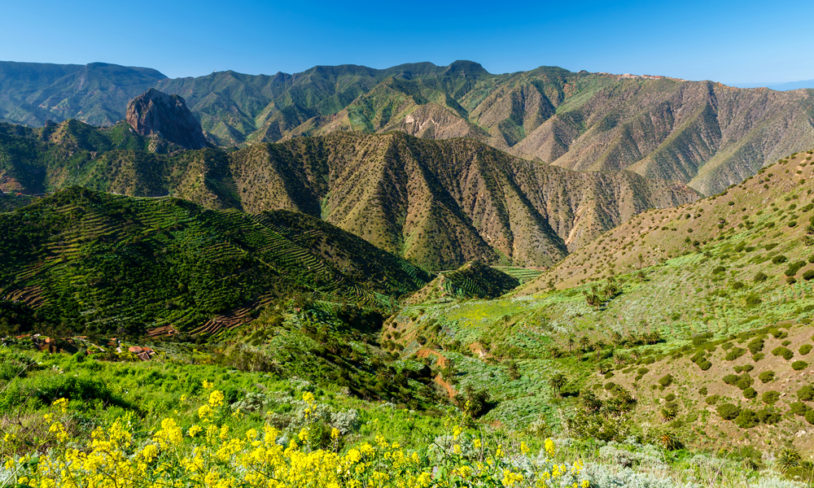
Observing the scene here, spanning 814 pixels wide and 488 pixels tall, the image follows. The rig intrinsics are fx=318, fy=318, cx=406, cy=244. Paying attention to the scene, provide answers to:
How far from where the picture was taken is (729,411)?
20.6 metres

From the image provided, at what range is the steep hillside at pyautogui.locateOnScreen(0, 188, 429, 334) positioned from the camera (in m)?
62.6

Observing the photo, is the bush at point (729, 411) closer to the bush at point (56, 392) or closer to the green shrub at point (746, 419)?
the green shrub at point (746, 419)

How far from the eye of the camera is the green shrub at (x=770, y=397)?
19.5 m

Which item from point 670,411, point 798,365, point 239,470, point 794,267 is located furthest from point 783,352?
point 239,470

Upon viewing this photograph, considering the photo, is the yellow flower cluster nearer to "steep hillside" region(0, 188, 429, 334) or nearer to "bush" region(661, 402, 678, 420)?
"bush" region(661, 402, 678, 420)

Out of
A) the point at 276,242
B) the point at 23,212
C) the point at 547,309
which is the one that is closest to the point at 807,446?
the point at 547,309

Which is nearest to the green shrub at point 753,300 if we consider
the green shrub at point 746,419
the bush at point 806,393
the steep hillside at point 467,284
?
the bush at point 806,393

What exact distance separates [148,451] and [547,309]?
5349 centimetres

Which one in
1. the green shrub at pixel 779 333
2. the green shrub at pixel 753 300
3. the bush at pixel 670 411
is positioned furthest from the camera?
the green shrub at pixel 753 300

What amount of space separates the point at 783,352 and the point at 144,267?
104 meters

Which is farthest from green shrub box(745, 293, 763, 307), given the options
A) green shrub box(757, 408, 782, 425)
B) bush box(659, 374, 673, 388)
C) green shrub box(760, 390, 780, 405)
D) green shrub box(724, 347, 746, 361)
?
green shrub box(757, 408, 782, 425)

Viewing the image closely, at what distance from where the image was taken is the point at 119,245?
263 ft

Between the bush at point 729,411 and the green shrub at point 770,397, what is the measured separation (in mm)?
1502

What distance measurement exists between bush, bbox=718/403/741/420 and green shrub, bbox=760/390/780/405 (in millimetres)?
1502
